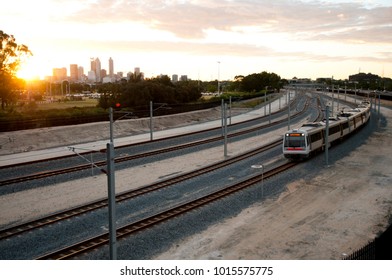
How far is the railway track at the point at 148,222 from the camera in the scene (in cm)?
1504

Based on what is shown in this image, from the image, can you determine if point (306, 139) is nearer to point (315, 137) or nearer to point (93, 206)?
point (315, 137)

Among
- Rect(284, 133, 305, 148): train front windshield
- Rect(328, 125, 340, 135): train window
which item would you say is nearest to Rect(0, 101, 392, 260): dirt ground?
Rect(284, 133, 305, 148): train front windshield

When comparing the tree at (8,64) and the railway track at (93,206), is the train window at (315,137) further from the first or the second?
the tree at (8,64)

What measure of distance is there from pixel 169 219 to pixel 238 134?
106ft

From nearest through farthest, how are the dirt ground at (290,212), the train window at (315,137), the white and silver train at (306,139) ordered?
1. the dirt ground at (290,212)
2. the white and silver train at (306,139)
3. the train window at (315,137)

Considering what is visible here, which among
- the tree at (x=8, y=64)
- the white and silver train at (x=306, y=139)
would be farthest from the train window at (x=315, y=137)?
the tree at (x=8, y=64)

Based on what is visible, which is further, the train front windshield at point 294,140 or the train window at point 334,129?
the train window at point 334,129

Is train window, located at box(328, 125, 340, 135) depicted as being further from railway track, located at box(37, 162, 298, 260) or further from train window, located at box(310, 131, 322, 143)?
railway track, located at box(37, 162, 298, 260)

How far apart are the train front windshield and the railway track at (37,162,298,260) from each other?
5.59 m

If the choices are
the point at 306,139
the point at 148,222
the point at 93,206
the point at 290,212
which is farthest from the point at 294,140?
the point at 93,206

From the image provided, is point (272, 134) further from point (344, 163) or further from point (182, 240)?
point (182, 240)

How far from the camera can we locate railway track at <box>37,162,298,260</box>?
15.0 m

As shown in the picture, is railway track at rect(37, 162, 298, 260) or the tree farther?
the tree

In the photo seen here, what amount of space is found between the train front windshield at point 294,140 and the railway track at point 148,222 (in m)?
5.59
